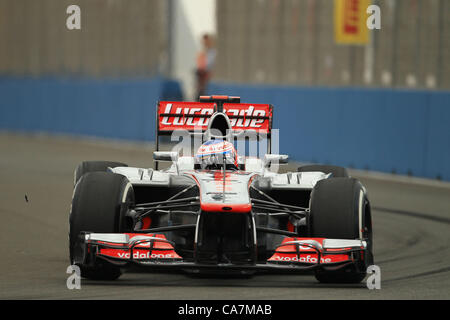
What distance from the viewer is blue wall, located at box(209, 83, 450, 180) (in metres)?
17.9

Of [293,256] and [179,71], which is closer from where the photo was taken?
[293,256]

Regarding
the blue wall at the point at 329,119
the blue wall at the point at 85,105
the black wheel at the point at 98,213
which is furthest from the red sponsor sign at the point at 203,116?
the blue wall at the point at 85,105

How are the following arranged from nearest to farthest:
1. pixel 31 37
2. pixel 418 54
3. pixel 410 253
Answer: pixel 410 253 → pixel 418 54 → pixel 31 37

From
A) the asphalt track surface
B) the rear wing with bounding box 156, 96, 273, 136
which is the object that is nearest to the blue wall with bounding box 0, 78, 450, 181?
the asphalt track surface

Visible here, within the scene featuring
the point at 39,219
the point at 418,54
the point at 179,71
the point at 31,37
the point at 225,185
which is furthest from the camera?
the point at 179,71

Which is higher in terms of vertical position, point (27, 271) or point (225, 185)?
point (225, 185)

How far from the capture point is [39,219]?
1323 cm

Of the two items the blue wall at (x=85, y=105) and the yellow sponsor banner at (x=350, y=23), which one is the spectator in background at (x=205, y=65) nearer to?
the blue wall at (x=85, y=105)

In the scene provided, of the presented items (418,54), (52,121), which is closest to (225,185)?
(418,54)

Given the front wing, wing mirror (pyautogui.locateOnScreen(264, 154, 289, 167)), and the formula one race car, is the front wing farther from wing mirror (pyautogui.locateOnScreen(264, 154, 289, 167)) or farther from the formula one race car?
wing mirror (pyautogui.locateOnScreen(264, 154, 289, 167))

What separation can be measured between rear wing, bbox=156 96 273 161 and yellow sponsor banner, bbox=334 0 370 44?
10035 mm

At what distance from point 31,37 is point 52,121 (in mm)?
4994
